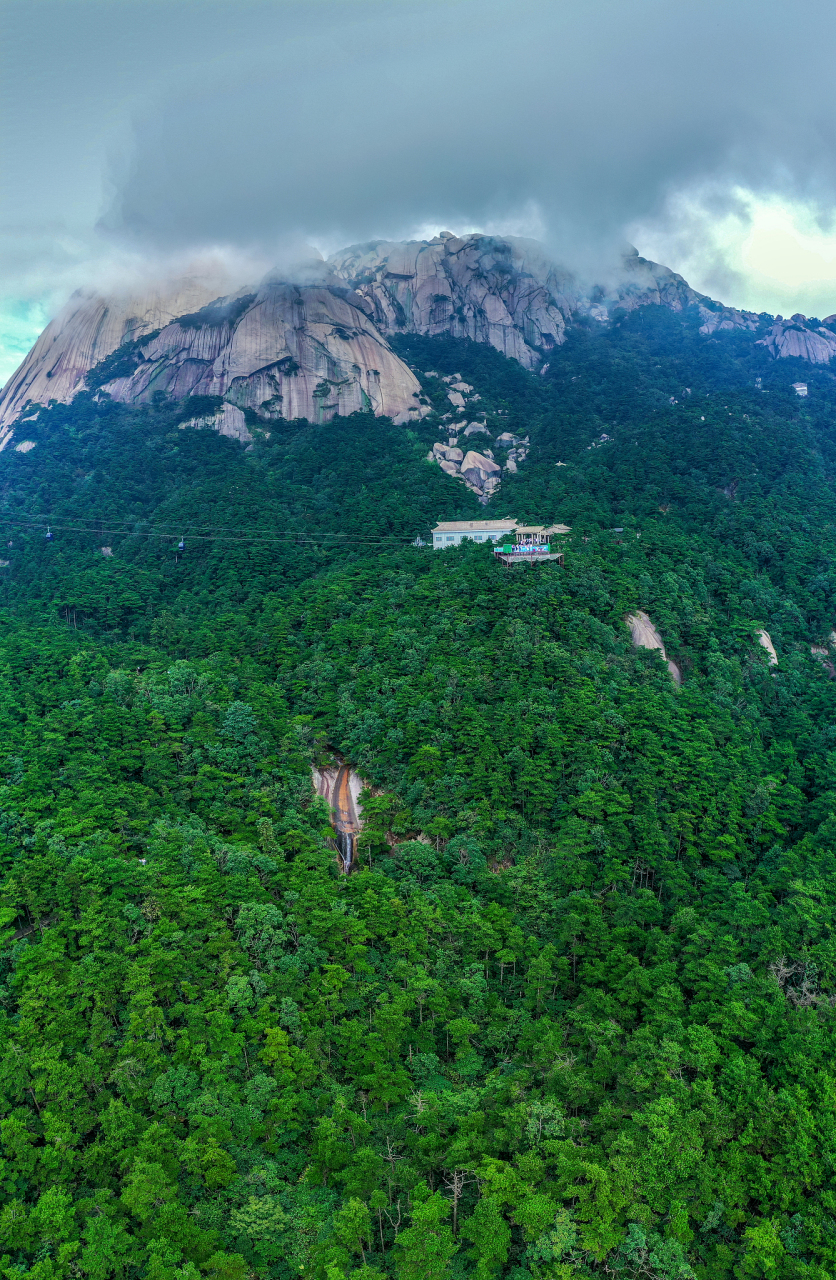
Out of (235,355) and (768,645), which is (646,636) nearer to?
(768,645)

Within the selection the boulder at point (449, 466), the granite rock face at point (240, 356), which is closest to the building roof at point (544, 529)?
the boulder at point (449, 466)

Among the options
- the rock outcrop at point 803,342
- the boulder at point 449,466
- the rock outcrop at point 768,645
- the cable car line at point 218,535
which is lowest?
the rock outcrop at point 768,645

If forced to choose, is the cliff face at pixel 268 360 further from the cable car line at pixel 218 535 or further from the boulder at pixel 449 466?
the cable car line at pixel 218 535

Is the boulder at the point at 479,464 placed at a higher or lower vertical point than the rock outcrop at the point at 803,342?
lower

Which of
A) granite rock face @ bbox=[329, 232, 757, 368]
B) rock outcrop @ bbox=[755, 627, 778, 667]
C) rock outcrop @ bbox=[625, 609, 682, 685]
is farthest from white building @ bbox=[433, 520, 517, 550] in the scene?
granite rock face @ bbox=[329, 232, 757, 368]

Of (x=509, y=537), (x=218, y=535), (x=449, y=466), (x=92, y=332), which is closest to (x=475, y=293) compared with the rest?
(x=449, y=466)

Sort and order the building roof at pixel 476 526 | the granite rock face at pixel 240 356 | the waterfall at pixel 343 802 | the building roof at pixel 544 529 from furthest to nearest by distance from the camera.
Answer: the granite rock face at pixel 240 356, the building roof at pixel 476 526, the building roof at pixel 544 529, the waterfall at pixel 343 802

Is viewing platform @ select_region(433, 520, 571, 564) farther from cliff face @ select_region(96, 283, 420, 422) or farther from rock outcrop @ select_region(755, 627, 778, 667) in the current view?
cliff face @ select_region(96, 283, 420, 422)
